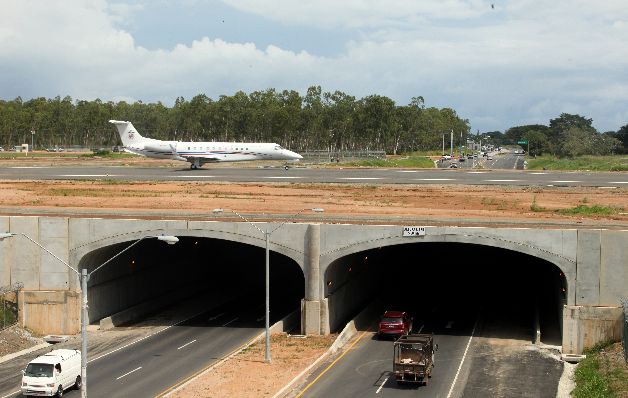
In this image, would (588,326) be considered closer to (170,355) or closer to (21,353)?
(170,355)

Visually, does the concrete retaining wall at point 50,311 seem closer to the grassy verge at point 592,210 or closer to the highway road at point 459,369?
the highway road at point 459,369

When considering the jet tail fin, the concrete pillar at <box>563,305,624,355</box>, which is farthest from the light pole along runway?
the concrete pillar at <box>563,305,624,355</box>

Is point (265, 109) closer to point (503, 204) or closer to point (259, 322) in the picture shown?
point (503, 204)

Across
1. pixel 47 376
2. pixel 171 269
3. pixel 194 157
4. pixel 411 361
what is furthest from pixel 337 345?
pixel 194 157

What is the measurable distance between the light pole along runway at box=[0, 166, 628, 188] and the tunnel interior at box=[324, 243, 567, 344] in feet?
50.3

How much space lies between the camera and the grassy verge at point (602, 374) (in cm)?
3516

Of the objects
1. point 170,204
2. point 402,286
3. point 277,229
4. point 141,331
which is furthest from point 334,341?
point 170,204

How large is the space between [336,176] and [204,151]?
2092 centimetres

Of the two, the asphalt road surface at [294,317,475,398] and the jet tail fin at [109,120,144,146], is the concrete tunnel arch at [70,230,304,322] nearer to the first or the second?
the asphalt road surface at [294,317,475,398]

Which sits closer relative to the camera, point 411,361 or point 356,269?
point 411,361

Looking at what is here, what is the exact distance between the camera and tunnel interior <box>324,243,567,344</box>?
5247 cm

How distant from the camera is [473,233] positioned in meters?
47.8

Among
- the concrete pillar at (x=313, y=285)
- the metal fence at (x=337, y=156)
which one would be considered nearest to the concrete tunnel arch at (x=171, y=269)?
the concrete pillar at (x=313, y=285)

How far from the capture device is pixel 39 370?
1405 inches
